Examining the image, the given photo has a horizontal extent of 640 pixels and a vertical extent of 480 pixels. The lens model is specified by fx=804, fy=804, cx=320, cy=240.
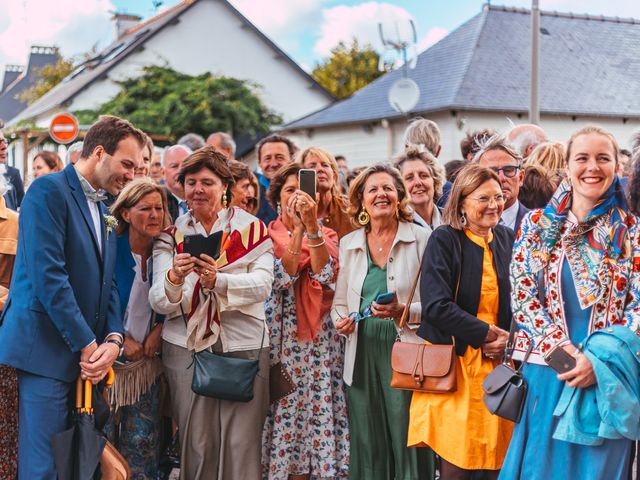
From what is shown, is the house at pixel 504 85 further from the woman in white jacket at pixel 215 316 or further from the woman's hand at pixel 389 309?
the woman's hand at pixel 389 309

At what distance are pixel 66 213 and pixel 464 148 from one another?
12.7ft

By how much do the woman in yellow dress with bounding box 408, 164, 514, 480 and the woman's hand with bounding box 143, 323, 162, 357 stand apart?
64.5 inches

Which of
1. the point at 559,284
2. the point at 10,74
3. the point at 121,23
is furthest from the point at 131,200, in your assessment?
the point at 10,74

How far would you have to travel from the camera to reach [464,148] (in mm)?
6945

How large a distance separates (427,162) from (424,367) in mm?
1812

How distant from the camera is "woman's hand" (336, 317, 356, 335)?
4918mm

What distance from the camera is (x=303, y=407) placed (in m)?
5.18

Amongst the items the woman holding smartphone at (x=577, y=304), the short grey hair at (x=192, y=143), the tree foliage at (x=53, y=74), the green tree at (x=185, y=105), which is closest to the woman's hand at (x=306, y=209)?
the woman holding smartphone at (x=577, y=304)

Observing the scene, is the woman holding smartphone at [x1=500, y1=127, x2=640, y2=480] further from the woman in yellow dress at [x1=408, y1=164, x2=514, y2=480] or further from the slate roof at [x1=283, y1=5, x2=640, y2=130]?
the slate roof at [x1=283, y1=5, x2=640, y2=130]

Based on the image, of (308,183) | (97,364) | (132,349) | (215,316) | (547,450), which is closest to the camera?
(547,450)

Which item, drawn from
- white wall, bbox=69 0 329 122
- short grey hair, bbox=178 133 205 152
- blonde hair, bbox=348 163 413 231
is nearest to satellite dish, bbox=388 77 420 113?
short grey hair, bbox=178 133 205 152

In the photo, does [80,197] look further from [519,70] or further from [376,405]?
[519,70]

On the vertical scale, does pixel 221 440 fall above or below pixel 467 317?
below

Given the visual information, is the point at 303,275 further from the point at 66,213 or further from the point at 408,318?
the point at 66,213
